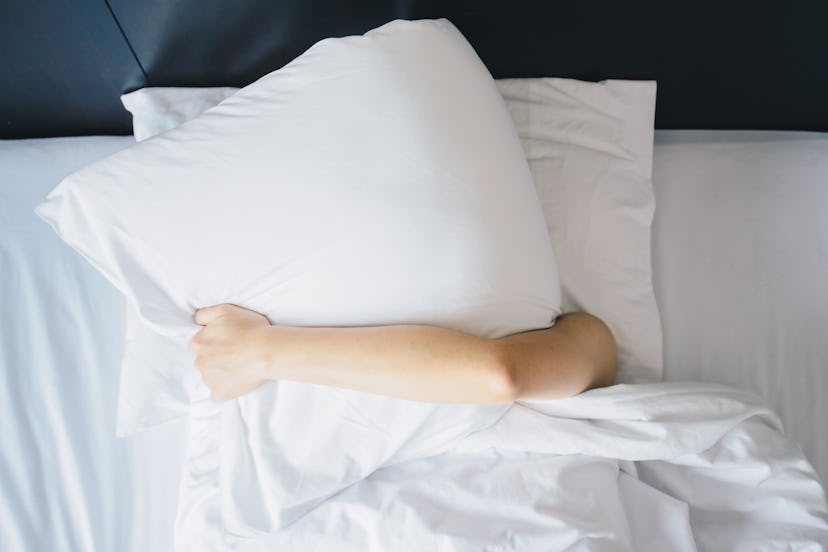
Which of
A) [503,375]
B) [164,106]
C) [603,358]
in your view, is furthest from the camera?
[164,106]


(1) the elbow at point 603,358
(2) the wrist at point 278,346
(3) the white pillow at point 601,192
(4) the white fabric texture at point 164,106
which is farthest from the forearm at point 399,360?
(4) the white fabric texture at point 164,106

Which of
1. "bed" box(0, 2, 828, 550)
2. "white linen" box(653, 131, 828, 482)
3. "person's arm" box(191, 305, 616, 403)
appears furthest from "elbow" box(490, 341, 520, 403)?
"white linen" box(653, 131, 828, 482)

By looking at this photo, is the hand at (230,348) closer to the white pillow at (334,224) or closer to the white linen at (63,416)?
the white pillow at (334,224)

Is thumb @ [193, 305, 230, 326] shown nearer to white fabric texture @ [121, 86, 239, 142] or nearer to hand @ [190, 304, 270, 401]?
hand @ [190, 304, 270, 401]

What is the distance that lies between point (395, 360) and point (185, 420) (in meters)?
0.40

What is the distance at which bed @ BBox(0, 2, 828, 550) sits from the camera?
89 centimetres

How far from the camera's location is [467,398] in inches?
29.8

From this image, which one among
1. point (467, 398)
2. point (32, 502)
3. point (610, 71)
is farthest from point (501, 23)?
point (32, 502)

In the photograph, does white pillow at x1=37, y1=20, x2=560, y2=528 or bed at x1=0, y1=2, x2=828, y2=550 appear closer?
white pillow at x1=37, y1=20, x2=560, y2=528

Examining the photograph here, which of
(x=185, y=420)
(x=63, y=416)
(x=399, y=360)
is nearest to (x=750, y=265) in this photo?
(x=399, y=360)

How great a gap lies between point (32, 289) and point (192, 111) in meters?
0.37

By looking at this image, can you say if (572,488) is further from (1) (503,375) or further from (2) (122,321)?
(2) (122,321)

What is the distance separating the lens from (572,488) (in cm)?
77

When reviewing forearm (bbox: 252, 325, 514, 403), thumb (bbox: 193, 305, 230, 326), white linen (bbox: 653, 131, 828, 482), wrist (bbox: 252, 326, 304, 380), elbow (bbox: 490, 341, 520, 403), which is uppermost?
thumb (bbox: 193, 305, 230, 326)
